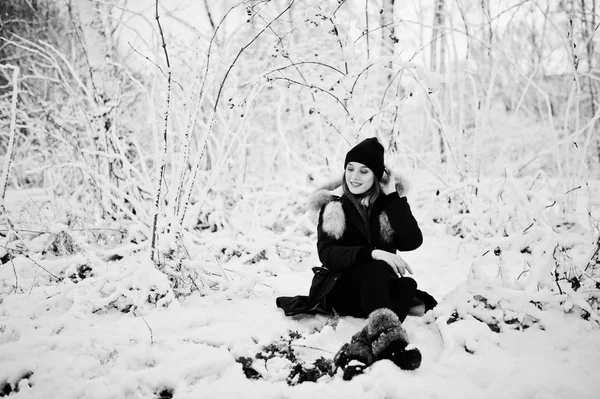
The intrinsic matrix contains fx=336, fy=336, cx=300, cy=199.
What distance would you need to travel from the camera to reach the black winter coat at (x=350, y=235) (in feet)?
5.64

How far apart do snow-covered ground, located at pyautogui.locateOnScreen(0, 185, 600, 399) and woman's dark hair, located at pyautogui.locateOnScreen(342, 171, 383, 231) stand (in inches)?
22.1

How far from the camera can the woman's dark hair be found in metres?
1.77

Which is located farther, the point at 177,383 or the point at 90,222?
the point at 90,222

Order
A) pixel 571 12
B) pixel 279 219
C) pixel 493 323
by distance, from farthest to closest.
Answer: pixel 279 219 < pixel 571 12 < pixel 493 323

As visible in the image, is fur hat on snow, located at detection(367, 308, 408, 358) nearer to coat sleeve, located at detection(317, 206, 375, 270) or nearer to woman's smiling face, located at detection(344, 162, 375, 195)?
coat sleeve, located at detection(317, 206, 375, 270)

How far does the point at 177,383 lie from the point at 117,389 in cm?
20

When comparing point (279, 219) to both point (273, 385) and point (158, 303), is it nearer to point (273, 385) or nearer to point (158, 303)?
point (158, 303)

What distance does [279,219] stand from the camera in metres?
4.40

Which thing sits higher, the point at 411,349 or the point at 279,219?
the point at 411,349

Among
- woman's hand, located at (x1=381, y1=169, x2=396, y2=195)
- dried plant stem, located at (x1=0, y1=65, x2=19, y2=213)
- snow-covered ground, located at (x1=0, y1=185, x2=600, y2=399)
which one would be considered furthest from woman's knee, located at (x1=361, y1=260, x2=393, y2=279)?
dried plant stem, located at (x1=0, y1=65, x2=19, y2=213)

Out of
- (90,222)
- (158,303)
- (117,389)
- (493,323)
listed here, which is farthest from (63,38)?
(493,323)

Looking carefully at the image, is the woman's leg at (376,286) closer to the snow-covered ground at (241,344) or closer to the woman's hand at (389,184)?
the snow-covered ground at (241,344)

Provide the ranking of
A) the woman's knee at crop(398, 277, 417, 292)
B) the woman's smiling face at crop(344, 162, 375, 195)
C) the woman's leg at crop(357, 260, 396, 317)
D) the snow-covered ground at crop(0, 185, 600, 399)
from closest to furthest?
the snow-covered ground at crop(0, 185, 600, 399)
the woman's leg at crop(357, 260, 396, 317)
the woman's knee at crop(398, 277, 417, 292)
the woman's smiling face at crop(344, 162, 375, 195)

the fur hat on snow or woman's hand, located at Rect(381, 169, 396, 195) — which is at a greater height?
woman's hand, located at Rect(381, 169, 396, 195)
